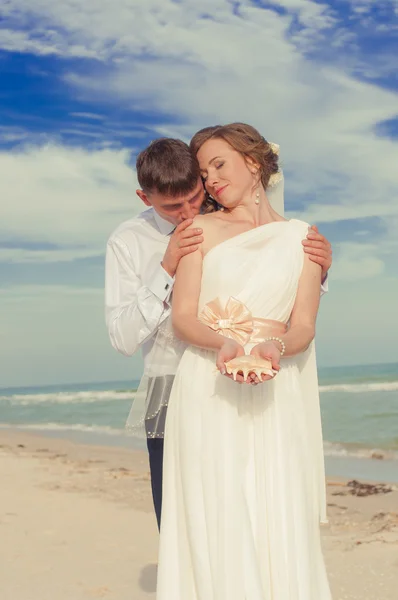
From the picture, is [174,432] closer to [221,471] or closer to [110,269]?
[221,471]

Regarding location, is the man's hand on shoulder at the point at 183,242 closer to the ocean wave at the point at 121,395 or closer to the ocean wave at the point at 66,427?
the ocean wave at the point at 66,427

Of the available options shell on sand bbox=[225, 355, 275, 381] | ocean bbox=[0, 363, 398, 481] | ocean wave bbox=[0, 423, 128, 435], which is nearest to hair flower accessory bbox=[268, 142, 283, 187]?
shell on sand bbox=[225, 355, 275, 381]

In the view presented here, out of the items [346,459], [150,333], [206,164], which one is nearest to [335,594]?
[150,333]

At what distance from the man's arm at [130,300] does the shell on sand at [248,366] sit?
644mm

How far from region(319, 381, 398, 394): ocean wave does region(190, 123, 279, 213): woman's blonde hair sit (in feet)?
72.5

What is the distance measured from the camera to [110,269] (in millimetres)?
3709

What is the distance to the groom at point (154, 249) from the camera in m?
3.20

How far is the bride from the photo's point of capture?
299 cm

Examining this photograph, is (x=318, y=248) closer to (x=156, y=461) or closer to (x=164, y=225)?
(x=164, y=225)

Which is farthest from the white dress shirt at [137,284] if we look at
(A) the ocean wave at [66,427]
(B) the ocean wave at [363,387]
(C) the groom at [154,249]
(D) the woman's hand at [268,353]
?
(B) the ocean wave at [363,387]

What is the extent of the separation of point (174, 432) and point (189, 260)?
683mm

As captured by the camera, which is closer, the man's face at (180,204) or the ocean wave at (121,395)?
the man's face at (180,204)

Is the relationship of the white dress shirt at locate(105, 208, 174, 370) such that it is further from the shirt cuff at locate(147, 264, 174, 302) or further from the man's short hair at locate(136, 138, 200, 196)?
the man's short hair at locate(136, 138, 200, 196)

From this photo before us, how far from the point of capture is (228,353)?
2775 millimetres
